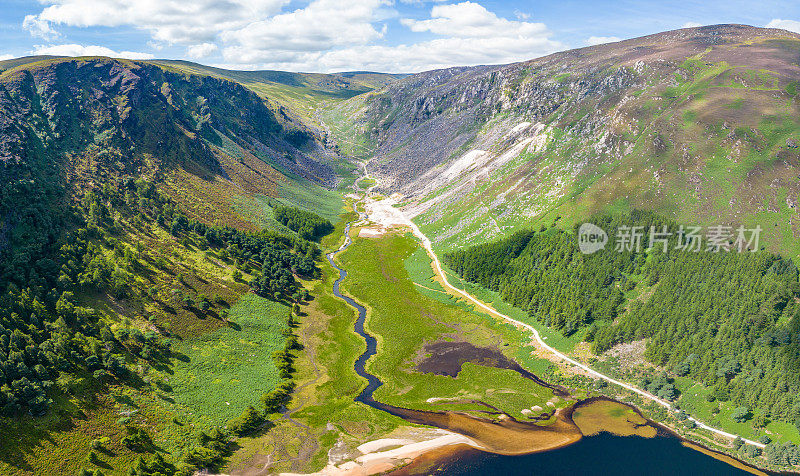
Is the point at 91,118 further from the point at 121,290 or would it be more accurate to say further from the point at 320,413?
the point at 320,413

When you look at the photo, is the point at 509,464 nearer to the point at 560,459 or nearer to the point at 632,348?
the point at 560,459

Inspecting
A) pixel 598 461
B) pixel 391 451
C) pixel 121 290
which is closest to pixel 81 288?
pixel 121 290

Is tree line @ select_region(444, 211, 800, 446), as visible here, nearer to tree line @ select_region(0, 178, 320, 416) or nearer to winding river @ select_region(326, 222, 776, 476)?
winding river @ select_region(326, 222, 776, 476)

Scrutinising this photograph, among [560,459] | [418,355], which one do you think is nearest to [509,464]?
[560,459]
